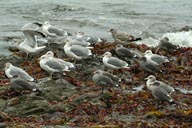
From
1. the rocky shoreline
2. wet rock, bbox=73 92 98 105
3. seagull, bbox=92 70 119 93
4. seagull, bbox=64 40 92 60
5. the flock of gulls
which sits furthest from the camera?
seagull, bbox=64 40 92 60

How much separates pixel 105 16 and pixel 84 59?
12331 mm

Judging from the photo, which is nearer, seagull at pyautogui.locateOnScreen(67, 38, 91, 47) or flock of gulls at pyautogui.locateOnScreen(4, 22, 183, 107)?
flock of gulls at pyautogui.locateOnScreen(4, 22, 183, 107)

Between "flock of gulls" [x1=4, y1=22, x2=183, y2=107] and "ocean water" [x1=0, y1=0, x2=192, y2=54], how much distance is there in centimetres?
293

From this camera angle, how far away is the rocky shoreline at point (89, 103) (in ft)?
30.0

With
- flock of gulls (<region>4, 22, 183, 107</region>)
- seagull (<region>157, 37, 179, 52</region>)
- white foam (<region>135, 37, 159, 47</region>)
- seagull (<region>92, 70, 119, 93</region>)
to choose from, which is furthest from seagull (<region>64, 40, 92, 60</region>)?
white foam (<region>135, 37, 159, 47</region>)

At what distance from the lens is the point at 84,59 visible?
531 inches

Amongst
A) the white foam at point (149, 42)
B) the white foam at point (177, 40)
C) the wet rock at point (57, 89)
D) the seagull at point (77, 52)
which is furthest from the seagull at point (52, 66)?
the white foam at point (149, 42)

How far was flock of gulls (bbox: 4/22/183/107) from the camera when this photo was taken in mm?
10633

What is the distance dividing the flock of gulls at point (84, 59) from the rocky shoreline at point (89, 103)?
0.68ft

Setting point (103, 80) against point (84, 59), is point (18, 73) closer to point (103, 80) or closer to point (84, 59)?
point (103, 80)

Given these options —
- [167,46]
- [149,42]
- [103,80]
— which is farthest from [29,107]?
[149,42]

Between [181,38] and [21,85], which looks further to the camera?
[181,38]

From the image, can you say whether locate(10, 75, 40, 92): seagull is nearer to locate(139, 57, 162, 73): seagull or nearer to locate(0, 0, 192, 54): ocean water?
locate(139, 57, 162, 73): seagull

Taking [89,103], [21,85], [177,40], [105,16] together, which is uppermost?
[21,85]
